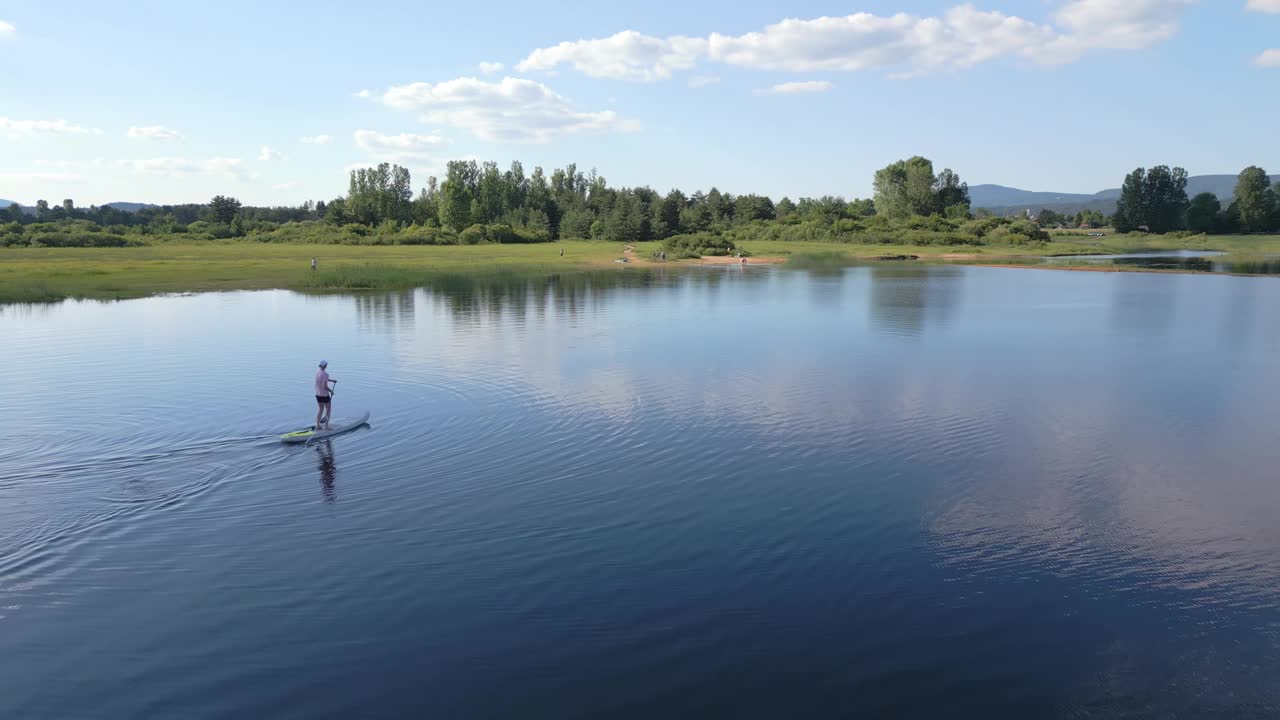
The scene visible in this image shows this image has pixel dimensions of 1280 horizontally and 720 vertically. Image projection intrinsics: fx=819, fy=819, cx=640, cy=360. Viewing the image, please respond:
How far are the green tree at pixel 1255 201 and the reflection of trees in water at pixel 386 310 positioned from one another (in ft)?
659

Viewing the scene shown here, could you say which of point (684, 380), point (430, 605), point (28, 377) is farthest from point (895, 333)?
point (28, 377)

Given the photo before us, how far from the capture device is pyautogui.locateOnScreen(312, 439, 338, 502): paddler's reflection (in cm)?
1955

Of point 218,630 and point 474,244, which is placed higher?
point 474,244

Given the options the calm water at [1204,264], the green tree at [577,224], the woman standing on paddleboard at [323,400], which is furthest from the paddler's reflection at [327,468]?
the green tree at [577,224]

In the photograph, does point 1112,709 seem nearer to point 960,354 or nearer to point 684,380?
point 684,380

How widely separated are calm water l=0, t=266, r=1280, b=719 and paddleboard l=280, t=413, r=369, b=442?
0.79 meters

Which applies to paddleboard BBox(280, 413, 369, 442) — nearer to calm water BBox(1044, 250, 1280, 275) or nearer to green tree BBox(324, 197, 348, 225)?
calm water BBox(1044, 250, 1280, 275)

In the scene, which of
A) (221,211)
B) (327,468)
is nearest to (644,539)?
(327,468)

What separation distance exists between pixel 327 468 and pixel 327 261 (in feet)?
297

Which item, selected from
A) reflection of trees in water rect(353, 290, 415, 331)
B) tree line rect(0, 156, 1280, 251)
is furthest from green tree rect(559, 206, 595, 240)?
reflection of trees in water rect(353, 290, 415, 331)

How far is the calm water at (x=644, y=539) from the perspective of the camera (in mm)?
11867

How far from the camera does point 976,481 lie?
20141 mm

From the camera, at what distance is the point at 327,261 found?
10481 centimetres

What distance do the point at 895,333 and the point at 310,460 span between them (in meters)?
32.5
